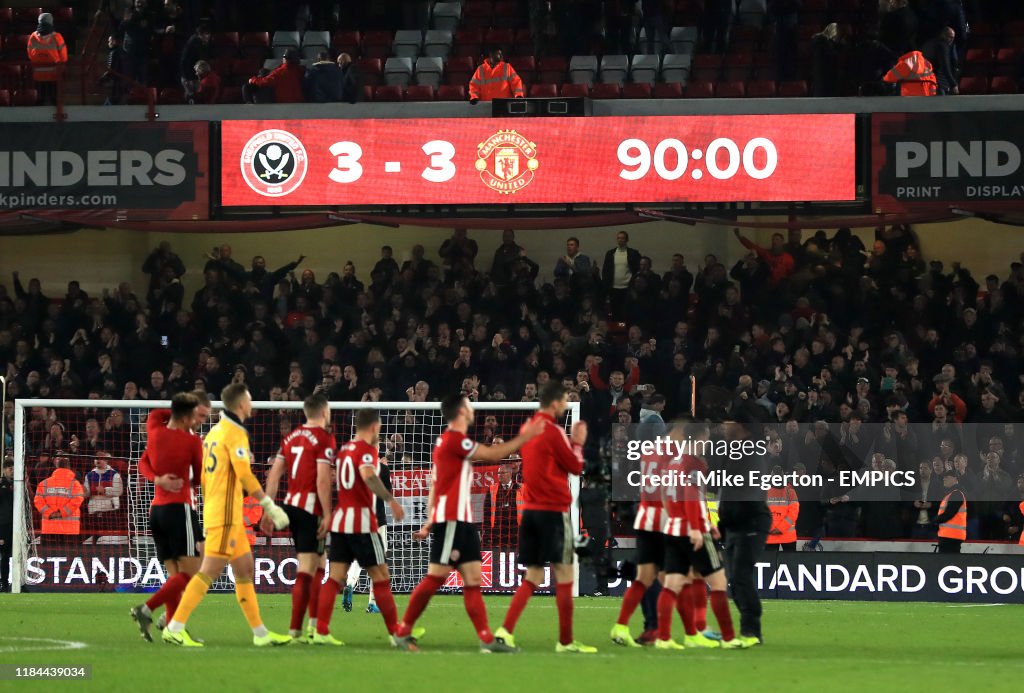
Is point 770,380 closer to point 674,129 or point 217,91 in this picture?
point 674,129

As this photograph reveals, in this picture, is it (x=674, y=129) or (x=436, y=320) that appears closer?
(x=674, y=129)

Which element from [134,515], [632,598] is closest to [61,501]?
[134,515]

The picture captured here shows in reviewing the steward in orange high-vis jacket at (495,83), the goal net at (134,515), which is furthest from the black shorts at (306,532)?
the steward in orange high-vis jacket at (495,83)

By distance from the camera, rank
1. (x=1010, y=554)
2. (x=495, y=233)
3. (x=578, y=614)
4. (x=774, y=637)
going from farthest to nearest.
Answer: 1. (x=495, y=233)
2. (x=1010, y=554)
3. (x=578, y=614)
4. (x=774, y=637)

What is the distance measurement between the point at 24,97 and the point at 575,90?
25.9ft

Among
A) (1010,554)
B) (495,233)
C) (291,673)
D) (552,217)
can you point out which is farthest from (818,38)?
(291,673)

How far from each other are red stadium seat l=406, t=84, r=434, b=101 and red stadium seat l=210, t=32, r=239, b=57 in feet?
11.6

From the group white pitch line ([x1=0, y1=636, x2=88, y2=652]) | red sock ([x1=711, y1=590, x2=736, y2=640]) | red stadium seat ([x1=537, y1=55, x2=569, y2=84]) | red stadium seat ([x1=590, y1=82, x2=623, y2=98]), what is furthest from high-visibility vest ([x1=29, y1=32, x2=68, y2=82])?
red sock ([x1=711, y1=590, x2=736, y2=640])

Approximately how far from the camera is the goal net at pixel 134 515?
18.8 m

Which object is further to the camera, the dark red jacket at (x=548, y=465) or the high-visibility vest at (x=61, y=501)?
the high-visibility vest at (x=61, y=501)

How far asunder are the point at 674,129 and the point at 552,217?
6.69 ft

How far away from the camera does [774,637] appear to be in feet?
44.5

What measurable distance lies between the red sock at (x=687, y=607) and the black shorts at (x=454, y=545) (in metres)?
1.70

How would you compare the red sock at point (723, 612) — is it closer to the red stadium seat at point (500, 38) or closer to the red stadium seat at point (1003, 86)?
the red stadium seat at point (1003, 86)
